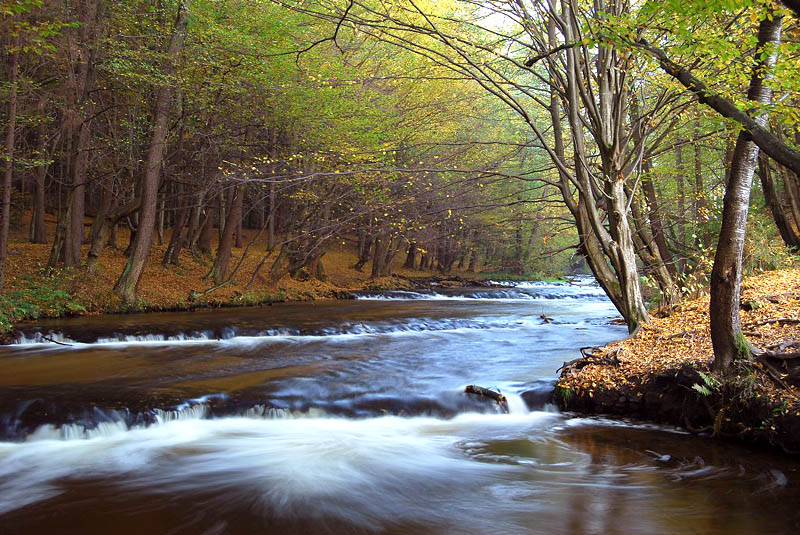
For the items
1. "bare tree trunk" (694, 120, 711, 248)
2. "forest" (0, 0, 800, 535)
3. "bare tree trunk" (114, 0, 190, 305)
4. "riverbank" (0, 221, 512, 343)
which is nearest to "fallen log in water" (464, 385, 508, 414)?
"forest" (0, 0, 800, 535)

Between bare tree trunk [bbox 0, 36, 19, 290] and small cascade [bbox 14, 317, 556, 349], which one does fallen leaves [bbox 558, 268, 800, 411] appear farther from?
bare tree trunk [bbox 0, 36, 19, 290]

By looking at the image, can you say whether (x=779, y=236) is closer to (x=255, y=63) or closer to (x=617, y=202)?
(x=617, y=202)

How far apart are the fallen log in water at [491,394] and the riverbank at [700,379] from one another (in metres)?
0.81

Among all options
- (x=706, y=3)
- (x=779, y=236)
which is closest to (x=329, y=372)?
(x=706, y=3)

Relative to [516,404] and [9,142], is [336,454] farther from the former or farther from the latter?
[9,142]

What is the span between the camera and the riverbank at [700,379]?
6.29 meters

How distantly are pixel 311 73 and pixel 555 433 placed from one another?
14.2 metres

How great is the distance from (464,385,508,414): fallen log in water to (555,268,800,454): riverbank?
815 mm

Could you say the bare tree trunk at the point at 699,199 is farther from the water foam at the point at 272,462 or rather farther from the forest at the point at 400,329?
the water foam at the point at 272,462

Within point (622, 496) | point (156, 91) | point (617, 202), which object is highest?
point (156, 91)

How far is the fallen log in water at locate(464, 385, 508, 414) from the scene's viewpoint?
8891mm

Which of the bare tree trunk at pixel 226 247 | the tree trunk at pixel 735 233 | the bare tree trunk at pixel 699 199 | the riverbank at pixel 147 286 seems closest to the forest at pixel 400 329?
the tree trunk at pixel 735 233

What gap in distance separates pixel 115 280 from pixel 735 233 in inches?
675

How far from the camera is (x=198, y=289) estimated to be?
20.5 meters
